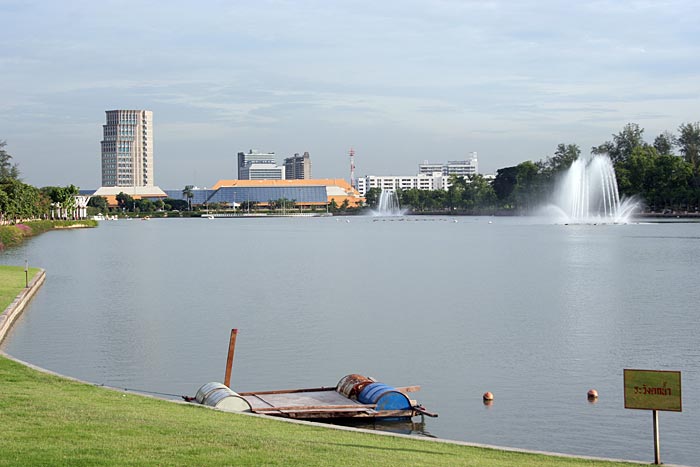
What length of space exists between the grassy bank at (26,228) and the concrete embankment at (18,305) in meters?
29.8

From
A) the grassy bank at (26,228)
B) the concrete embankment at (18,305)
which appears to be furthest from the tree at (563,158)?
the concrete embankment at (18,305)

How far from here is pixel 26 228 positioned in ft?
322

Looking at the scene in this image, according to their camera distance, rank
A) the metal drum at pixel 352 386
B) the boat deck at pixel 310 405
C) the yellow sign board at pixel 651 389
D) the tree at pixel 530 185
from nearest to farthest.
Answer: the yellow sign board at pixel 651 389, the boat deck at pixel 310 405, the metal drum at pixel 352 386, the tree at pixel 530 185

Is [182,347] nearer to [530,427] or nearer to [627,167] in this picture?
[530,427]

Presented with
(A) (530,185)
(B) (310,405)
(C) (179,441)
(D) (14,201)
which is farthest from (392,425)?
(A) (530,185)

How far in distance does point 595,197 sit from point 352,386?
430 ft

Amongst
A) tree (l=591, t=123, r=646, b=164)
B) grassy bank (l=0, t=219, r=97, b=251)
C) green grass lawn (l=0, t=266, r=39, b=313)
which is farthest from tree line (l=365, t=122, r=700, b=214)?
green grass lawn (l=0, t=266, r=39, b=313)

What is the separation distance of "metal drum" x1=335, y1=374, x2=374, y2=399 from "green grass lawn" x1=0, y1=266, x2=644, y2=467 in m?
3.48

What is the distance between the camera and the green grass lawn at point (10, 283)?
97.0ft

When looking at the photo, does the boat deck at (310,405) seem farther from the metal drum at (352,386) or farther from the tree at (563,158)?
the tree at (563,158)

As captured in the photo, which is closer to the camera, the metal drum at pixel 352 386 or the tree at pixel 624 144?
the metal drum at pixel 352 386

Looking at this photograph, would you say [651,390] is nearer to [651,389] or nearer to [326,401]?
[651,389]

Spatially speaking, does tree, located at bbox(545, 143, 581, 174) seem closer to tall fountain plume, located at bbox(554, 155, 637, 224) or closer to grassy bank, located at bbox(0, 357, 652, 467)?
tall fountain plume, located at bbox(554, 155, 637, 224)

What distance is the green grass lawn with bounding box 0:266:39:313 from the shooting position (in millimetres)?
29562
